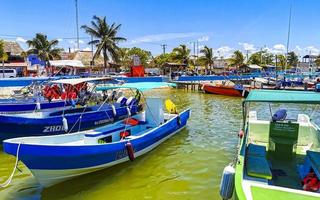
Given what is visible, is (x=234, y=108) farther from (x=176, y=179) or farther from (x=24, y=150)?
(x=24, y=150)

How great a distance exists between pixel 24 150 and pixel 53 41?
1977 inches

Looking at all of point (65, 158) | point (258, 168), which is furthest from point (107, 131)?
point (258, 168)

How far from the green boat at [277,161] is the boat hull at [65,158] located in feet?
12.1

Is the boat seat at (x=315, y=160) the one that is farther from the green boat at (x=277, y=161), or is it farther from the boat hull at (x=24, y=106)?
the boat hull at (x=24, y=106)

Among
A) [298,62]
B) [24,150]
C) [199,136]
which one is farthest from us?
[298,62]

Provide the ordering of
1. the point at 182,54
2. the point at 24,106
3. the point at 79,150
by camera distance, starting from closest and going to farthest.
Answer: the point at 79,150 < the point at 24,106 < the point at 182,54

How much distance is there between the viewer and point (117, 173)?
9391 millimetres

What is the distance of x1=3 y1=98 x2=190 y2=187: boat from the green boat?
11.6ft

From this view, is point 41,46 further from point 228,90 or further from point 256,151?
point 256,151

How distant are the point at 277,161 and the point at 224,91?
86.0 ft

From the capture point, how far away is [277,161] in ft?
27.1

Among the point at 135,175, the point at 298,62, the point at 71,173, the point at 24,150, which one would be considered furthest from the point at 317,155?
the point at 298,62

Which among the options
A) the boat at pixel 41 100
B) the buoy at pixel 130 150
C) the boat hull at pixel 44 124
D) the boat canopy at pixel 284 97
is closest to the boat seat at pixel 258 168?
the boat canopy at pixel 284 97

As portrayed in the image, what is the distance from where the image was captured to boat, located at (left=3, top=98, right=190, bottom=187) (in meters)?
7.18
